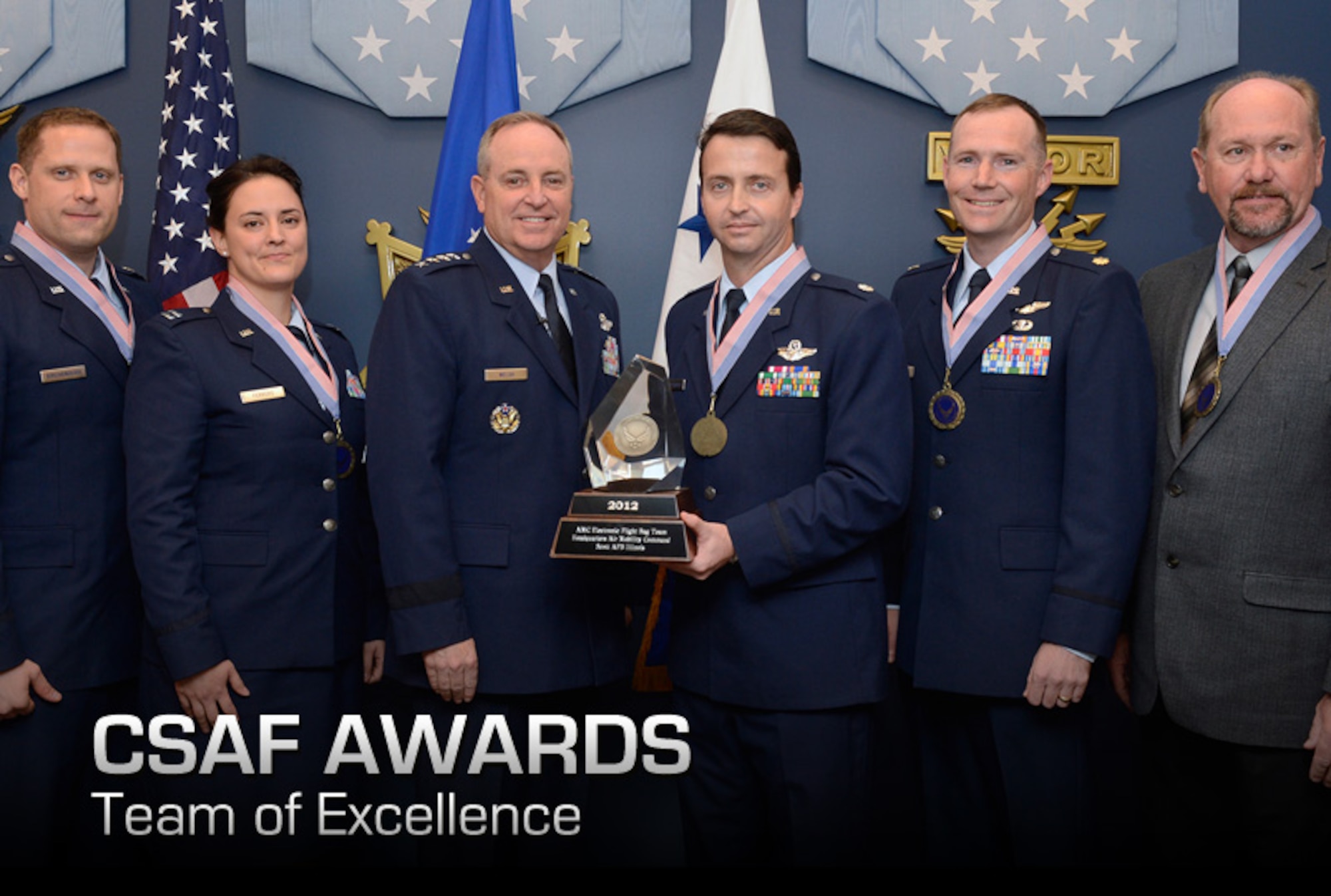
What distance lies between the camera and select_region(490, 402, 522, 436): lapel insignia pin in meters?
2.37

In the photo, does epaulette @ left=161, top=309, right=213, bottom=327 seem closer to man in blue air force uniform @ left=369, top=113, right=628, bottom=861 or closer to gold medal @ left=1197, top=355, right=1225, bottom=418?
man in blue air force uniform @ left=369, top=113, right=628, bottom=861

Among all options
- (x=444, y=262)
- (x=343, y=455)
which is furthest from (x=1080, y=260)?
(x=343, y=455)

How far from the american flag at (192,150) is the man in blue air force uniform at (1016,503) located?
218cm

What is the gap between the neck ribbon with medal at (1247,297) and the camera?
2303 mm

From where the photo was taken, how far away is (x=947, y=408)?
94.0 inches

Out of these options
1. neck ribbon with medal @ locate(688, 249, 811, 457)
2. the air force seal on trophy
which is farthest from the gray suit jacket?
the air force seal on trophy

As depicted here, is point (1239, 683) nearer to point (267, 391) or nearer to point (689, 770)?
point (689, 770)

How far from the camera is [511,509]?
237 cm

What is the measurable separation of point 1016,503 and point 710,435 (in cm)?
68

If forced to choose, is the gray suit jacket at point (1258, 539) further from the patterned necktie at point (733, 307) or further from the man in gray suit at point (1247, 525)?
the patterned necktie at point (733, 307)

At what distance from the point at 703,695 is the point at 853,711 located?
329mm

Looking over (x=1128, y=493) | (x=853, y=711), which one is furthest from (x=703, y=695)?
(x=1128, y=493)

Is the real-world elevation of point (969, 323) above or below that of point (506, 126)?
below

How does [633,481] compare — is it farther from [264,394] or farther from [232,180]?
[232,180]
